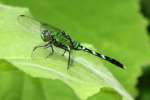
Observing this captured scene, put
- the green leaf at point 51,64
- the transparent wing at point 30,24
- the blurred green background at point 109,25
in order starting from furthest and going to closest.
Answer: the blurred green background at point 109,25
the transparent wing at point 30,24
the green leaf at point 51,64

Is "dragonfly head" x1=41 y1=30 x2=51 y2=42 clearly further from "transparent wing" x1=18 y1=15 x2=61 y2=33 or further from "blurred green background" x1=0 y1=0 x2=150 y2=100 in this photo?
"blurred green background" x1=0 y1=0 x2=150 y2=100

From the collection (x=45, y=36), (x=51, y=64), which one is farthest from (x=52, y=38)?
(x=51, y=64)

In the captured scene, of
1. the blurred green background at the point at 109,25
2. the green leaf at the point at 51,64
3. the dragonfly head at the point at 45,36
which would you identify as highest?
the blurred green background at the point at 109,25

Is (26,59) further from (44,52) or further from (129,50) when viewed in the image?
(129,50)

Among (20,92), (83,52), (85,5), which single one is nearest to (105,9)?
(85,5)

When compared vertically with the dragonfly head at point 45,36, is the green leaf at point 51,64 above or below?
below

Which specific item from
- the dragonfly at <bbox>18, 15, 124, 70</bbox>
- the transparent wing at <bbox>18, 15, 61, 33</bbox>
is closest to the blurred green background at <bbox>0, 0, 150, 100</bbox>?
the dragonfly at <bbox>18, 15, 124, 70</bbox>

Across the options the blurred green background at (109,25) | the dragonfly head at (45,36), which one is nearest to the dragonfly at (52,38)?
the dragonfly head at (45,36)

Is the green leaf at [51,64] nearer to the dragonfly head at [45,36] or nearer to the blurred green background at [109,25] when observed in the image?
the dragonfly head at [45,36]

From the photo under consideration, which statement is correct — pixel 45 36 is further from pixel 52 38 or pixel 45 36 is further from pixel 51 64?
pixel 51 64
